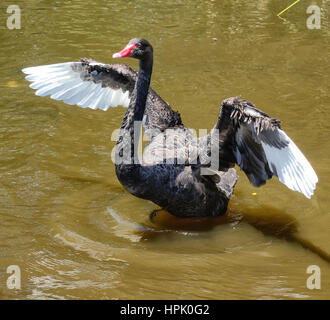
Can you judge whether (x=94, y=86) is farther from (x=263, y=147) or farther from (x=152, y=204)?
(x=263, y=147)

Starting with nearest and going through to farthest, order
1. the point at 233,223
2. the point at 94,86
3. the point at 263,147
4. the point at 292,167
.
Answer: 1. the point at 292,167
2. the point at 263,147
3. the point at 233,223
4. the point at 94,86

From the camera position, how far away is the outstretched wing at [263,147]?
3428mm

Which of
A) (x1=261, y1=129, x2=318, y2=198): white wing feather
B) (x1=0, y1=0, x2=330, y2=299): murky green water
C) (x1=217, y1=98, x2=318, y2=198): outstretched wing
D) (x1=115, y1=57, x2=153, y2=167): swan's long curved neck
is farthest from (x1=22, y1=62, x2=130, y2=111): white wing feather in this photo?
(x1=261, y1=129, x2=318, y2=198): white wing feather

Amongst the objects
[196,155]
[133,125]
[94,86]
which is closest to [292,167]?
[196,155]

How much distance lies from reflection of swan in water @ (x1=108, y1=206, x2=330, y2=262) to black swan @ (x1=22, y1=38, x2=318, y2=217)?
8 cm

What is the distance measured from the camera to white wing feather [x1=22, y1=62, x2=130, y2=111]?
457 cm

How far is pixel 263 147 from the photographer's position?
363cm

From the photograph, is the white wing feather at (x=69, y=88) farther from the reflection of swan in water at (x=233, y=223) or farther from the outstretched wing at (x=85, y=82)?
the reflection of swan in water at (x=233, y=223)

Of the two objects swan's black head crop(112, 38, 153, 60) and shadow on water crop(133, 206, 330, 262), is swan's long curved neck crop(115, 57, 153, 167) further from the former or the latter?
shadow on water crop(133, 206, 330, 262)

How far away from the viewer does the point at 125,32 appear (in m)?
7.75

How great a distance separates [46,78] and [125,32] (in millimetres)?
3368

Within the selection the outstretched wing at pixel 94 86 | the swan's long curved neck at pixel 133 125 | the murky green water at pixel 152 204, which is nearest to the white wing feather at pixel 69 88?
the outstretched wing at pixel 94 86

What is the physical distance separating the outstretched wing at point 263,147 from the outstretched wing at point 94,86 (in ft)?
2.78

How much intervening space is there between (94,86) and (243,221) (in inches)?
66.5
